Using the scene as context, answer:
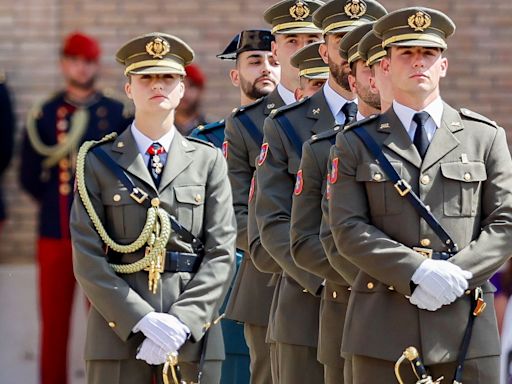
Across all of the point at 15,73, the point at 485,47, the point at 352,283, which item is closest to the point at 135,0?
the point at 15,73

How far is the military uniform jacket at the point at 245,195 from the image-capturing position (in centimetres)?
892

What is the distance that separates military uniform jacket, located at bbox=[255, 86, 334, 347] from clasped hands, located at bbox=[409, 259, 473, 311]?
1.30 m

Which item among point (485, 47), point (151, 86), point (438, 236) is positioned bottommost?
point (438, 236)

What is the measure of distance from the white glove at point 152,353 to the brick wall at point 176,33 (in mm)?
4826

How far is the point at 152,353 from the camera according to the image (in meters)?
7.40

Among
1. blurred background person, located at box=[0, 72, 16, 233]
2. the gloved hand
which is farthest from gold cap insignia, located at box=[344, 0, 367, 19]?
blurred background person, located at box=[0, 72, 16, 233]

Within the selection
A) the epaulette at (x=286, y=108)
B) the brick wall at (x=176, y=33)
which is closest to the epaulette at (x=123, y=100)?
the brick wall at (x=176, y=33)

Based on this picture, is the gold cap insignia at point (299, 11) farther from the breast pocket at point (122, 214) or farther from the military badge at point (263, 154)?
the breast pocket at point (122, 214)

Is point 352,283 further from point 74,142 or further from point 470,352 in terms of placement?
point 74,142

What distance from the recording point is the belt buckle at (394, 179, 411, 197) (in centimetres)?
688

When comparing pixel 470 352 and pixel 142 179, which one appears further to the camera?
pixel 142 179

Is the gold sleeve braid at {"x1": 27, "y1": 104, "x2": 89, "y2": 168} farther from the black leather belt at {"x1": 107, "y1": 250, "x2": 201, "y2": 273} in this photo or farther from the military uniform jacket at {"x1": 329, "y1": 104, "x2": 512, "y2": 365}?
the military uniform jacket at {"x1": 329, "y1": 104, "x2": 512, "y2": 365}

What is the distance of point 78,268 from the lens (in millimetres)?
7617

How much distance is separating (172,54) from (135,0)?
4.46m
